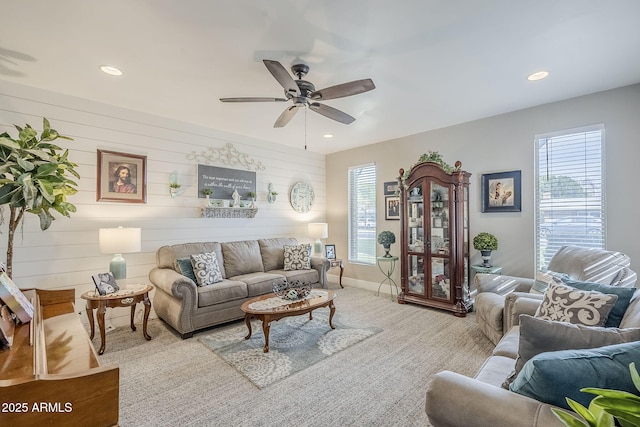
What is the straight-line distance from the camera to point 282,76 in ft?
7.51

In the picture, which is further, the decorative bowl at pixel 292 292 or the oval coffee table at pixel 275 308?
the decorative bowl at pixel 292 292

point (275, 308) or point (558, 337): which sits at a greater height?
point (558, 337)

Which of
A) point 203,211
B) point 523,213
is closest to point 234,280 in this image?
point 203,211

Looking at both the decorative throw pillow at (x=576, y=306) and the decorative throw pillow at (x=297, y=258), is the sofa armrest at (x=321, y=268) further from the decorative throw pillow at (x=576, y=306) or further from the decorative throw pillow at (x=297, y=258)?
the decorative throw pillow at (x=576, y=306)

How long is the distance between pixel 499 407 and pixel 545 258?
3.29 metres

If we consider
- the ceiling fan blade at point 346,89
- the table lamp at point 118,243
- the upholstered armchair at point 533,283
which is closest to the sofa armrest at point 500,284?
the upholstered armchair at point 533,283

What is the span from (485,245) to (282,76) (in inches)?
126

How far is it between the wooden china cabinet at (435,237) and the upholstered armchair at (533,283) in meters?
0.57

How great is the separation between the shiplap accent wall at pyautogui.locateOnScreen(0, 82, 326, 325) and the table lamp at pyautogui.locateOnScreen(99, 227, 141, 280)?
0.40 meters

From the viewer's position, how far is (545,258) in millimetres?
3625

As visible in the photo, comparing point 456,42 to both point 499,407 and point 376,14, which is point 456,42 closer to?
point 376,14

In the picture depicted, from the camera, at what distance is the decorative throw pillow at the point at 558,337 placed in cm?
123

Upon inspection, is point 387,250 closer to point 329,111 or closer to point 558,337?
point 329,111

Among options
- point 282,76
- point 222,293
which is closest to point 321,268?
point 222,293
